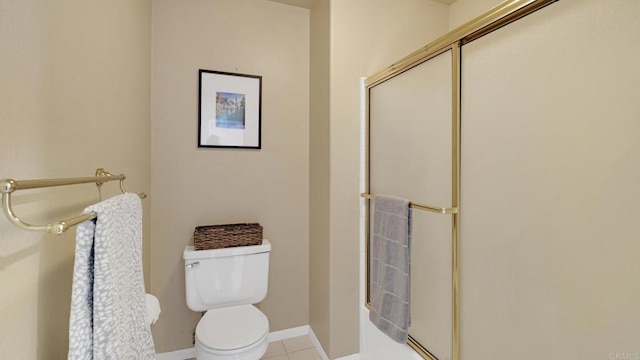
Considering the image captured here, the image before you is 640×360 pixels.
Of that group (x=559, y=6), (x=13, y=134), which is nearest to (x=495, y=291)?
(x=559, y=6)

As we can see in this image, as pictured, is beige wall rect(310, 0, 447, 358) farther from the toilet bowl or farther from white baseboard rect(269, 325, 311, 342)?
the toilet bowl

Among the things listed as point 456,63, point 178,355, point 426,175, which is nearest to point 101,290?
point 426,175

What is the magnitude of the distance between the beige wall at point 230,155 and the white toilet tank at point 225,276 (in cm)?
27

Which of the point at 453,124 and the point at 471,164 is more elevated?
the point at 453,124

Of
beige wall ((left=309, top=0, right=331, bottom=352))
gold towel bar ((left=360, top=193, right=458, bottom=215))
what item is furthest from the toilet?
gold towel bar ((left=360, top=193, right=458, bottom=215))

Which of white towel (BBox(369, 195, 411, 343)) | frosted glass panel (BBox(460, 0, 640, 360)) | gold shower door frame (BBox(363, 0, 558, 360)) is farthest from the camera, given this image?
white towel (BBox(369, 195, 411, 343))

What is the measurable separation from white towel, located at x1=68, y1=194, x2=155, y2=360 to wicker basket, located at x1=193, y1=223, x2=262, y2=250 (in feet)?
3.12

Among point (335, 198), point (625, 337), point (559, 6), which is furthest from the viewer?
point (335, 198)

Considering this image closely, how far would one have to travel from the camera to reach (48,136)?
0.65 meters

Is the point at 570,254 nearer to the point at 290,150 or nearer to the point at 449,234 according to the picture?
the point at 449,234

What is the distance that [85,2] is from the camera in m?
0.84

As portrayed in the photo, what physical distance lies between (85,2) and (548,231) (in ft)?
5.12

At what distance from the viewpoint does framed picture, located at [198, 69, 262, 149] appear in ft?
6.14

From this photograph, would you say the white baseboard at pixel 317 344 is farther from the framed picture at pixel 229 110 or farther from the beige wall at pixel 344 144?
the framed picture at pixel 229 110
